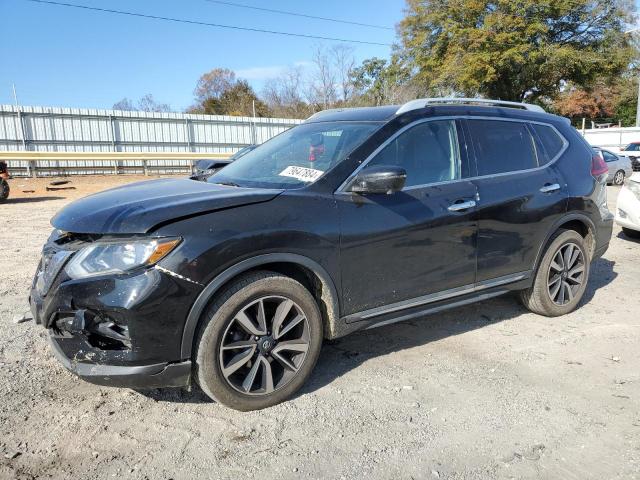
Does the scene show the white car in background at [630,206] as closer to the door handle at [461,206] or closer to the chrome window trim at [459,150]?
the chrome window trim at [459,150]

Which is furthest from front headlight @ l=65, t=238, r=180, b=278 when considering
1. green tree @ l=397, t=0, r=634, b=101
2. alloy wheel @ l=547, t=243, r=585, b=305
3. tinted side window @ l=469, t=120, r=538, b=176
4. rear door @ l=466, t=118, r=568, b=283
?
green tree @ l=397, t=0, r=634, b=101

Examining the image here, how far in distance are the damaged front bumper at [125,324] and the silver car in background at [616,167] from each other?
65.2ft

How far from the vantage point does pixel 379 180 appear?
10.6 ft

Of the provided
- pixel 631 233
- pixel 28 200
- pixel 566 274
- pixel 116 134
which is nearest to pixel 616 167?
pixel 631 233

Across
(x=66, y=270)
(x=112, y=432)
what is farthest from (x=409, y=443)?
(x=66, y=270)

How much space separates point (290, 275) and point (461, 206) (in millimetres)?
1427

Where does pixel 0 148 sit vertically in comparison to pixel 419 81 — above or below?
below

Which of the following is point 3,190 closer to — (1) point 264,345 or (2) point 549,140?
(1) point 264,345

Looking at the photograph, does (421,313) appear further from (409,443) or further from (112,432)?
(112,432)

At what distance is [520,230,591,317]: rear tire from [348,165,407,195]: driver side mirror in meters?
2.01

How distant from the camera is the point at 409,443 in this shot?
2.81 metres

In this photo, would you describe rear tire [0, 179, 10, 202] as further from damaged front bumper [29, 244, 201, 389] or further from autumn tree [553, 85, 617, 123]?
autumn tree [553, 85, 617, 123]

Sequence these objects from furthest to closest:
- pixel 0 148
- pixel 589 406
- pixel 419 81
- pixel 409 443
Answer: pixel 419 81 → pixel 0 148 → pixel 589 406 → pixel 409 443

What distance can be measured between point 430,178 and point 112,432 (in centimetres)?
262
